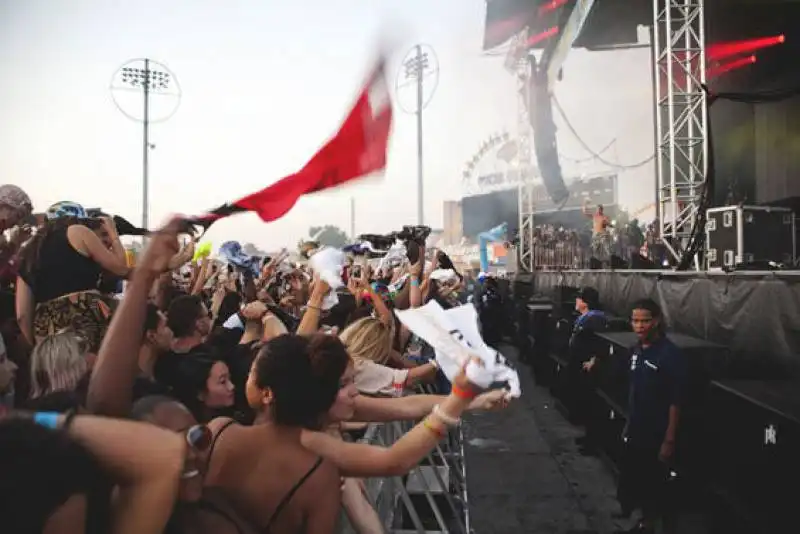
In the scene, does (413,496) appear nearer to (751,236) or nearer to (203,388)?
(203,388)

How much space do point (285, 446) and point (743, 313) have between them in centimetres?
509

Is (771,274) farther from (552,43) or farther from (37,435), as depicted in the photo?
(552,43)

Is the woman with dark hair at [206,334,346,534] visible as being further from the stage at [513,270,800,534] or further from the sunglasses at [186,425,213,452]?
the stage at [513,270,800,534]

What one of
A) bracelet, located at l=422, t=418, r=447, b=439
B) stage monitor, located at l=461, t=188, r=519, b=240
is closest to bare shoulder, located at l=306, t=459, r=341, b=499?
bracelet, located at l=422, t=418, r=447, b=439

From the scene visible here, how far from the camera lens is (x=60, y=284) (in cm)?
392

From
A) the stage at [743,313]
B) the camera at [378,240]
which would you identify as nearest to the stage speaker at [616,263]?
the stage at [743,313]

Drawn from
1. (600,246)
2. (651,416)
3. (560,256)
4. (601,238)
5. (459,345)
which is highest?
(601,238)

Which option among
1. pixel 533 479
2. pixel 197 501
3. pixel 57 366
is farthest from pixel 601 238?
pixel 197 501

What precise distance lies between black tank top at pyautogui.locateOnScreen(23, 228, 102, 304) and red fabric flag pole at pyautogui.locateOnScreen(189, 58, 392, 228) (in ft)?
6.12

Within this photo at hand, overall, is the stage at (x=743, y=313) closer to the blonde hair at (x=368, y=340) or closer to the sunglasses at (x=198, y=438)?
the blonde hair at (x=368, y=340)

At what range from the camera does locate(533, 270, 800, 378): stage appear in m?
5.50

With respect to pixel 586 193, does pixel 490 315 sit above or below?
below

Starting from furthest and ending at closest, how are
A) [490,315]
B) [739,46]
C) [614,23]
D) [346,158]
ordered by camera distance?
[614,23] < [739,46] < [490,315] < [346,158]

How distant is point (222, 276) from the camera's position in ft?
30.7
